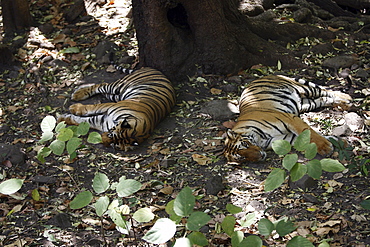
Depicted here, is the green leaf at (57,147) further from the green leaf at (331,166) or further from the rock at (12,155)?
the rock at (12,155)

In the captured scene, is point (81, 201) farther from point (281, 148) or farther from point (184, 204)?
point (281, 148)

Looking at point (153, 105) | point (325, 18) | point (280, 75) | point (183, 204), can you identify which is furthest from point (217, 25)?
point (183, 204)

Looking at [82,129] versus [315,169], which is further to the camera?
[82,129]

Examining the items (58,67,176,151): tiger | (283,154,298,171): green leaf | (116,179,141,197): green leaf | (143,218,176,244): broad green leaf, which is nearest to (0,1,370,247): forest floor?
(58,67,176,151): tiger

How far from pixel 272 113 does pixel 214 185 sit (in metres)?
1.34

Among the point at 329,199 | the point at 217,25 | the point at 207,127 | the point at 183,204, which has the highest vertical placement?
the point at 183,204

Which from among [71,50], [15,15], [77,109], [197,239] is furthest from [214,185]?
[15,15]

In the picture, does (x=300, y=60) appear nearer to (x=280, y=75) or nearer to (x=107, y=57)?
(x=280, y=75)

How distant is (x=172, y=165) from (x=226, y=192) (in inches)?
28.3

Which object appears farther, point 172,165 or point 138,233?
point 172,165

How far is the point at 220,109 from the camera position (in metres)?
5.21

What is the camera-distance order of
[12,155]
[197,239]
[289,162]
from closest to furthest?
1. [197,239]
2. [289,162]
3. [12,155]

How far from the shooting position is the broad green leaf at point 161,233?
1.98 meters

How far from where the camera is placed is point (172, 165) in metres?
4.33
